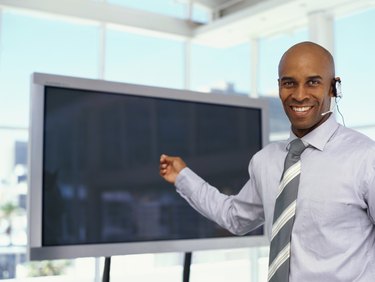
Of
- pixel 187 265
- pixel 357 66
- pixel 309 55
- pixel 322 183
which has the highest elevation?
pixel 357 66

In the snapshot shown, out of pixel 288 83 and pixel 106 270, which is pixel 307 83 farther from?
pixel 106 270

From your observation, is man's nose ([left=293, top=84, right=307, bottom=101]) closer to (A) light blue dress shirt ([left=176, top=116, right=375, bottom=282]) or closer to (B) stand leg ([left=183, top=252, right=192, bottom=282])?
(A) light blue dress shirt ([left=176, top=116, right=375, bottom=282])

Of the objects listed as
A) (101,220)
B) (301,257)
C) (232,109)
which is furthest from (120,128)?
(301,257)

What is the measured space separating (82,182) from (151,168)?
474mm

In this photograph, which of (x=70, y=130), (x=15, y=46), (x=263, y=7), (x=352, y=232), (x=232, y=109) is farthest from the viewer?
(x=15, y=46)

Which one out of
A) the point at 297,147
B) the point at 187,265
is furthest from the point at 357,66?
the point at 297,147

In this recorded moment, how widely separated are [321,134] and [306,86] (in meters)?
0.18

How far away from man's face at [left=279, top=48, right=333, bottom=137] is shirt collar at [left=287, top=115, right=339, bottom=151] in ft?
0.08

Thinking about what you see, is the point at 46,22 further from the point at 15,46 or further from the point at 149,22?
the point at 149,22

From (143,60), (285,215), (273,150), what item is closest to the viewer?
(285,215)

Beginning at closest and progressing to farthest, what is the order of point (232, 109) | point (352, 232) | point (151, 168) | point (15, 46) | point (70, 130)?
A: point (352, 232), point (70, 130), point (151, 168), point (232, 109), point (15, 46)

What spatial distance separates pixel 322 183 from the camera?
1.61 meters

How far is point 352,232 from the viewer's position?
61.0 inches

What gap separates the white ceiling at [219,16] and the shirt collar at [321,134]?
11.1ft
